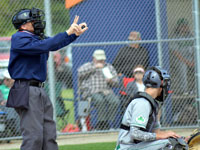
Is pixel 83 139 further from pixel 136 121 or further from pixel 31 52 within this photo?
pixel 136 121

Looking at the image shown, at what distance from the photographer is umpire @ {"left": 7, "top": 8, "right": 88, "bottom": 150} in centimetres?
495

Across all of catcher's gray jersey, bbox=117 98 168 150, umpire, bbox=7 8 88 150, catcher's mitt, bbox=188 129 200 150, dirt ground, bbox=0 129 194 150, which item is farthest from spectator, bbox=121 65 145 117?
catcher's gray jersey, bbox=117 98 168 150

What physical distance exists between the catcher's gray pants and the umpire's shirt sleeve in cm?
45

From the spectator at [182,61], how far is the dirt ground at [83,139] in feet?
2.93

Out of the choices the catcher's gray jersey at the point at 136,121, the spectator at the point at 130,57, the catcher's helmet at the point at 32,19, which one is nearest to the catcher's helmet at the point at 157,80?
the catcher's gray jersey at the point at 136,121

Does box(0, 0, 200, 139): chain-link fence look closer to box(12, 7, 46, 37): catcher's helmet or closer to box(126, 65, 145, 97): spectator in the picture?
box(126, 65, 145, 97): spectator

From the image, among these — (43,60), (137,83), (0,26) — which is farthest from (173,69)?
(43,60)

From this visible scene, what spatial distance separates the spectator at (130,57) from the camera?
354 inches

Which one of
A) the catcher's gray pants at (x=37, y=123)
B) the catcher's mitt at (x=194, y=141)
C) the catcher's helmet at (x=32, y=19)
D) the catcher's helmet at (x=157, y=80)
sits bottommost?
the catcher's mitt at (x=194, y=141)

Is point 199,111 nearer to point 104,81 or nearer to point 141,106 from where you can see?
point 104,81

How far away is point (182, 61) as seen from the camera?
9250 mm

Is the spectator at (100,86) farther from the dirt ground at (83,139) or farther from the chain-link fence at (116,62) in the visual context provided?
the dirt ground at (83,139)

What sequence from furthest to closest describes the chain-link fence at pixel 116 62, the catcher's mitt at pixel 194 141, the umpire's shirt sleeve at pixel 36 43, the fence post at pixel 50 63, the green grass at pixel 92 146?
the chain-link fence at pixel 116 62, the fence post at pixel 50 63, the green grass at pixel 92 146, the catcher's mitt at pixel 194 141, the umpire's shirt sleeve at pixel 36 43

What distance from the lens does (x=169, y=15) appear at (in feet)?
31.0
